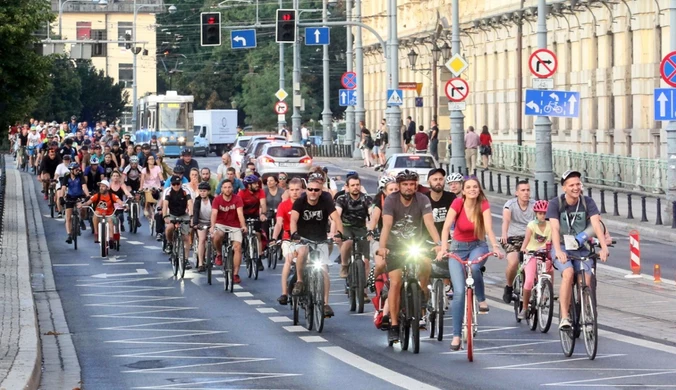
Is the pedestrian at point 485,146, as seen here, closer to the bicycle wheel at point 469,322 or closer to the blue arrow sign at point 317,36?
the blue arrow sign at point 317,36

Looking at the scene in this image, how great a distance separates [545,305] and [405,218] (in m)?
1.81

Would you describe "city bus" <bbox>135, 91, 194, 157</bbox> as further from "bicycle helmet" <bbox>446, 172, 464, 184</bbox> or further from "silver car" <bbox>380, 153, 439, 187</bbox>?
"bicycle helmet" <bbox>446, 172, 464, 184</bbox>

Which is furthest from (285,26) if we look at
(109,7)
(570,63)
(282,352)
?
A: (109,7)

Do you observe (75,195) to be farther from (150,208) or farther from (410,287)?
(410,287)

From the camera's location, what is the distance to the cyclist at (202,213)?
23641 millimetres

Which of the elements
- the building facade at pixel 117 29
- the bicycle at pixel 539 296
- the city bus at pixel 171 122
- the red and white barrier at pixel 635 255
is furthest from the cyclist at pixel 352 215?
the building facade at pixel 117 29

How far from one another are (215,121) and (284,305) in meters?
73.8

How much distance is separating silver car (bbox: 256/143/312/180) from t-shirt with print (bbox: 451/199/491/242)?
1325 inches

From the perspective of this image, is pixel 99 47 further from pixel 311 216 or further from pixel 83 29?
pixel 83 29

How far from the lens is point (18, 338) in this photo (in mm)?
15672

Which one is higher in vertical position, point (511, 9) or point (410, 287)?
point (511, 9)

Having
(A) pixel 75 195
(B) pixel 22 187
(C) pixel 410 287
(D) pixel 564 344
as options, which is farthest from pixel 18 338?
(B) pixel 22 187

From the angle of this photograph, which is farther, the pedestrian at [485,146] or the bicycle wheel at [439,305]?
the pedestrian at [485,146]

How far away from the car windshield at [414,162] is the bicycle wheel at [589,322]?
98.0 ft
